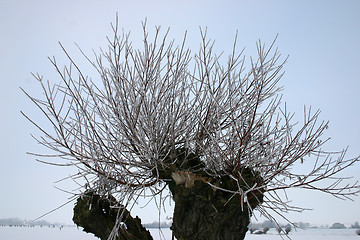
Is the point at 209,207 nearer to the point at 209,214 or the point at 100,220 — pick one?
the point at 209,214

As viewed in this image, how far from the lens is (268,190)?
3.90 metres

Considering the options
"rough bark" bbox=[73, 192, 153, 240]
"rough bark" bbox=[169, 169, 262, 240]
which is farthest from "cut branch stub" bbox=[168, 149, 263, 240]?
"rough bark" bbox=[73, 192, 153, 240]

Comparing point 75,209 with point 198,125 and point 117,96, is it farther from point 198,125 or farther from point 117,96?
point 198,125

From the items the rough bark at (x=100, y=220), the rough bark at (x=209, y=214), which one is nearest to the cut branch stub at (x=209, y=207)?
the rough bark at (x=209, y=214)

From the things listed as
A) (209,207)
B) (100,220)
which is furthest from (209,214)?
(100,220)

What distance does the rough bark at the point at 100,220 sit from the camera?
435cm

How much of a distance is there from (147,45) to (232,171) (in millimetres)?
1767

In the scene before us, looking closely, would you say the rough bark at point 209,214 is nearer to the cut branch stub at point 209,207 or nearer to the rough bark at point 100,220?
the cut branch stub at point 209,207

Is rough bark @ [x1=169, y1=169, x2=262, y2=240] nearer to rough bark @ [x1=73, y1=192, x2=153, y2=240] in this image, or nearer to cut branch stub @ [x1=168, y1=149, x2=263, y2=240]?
cut branch stub @ [x1=168, y1=149, x2=263, y2=240]

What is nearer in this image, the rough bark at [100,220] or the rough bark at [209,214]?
the rough bark at [209,214]

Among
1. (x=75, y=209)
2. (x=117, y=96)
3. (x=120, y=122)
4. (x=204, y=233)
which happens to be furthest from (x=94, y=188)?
(x=204, y=233)

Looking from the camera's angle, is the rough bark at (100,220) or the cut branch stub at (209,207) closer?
the cut branch stub at (209,207)

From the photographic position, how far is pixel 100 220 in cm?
440

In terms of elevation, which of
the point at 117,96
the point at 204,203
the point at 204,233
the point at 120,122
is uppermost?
the point at 117,96
